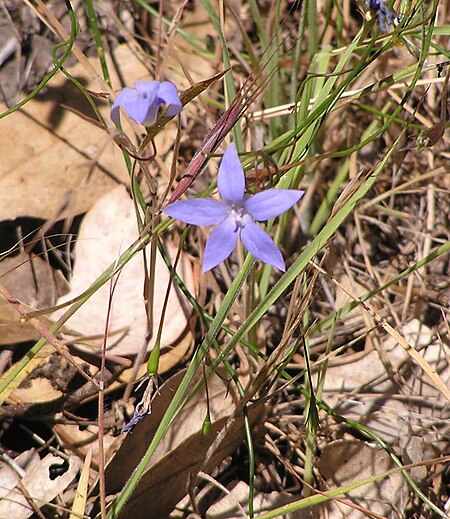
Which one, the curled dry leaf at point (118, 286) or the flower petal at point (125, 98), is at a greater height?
the flower petal at point (125, 98)

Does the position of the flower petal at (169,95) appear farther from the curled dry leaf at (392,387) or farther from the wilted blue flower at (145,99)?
the curled dry leaf at (392,387)

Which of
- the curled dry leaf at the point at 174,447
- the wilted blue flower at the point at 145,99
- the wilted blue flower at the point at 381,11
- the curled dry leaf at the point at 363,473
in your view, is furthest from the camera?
the curled dry leaf at the point at 363,473

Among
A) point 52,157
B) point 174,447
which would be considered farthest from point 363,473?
point 52,157

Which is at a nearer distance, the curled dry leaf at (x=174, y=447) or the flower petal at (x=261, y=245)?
the flower petal at (x=261, y=245)

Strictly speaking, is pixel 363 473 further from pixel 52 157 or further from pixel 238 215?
pixel 52 157

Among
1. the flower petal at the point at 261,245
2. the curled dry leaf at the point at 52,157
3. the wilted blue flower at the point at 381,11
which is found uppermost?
the wilted blue flower at the point at 381,11

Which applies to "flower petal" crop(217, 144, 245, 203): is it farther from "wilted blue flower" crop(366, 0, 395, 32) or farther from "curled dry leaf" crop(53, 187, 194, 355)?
"curled dry leaf" crop(53, 187, 194, 355)

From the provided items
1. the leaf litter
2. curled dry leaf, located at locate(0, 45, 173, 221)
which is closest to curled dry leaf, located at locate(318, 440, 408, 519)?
the leaf litter

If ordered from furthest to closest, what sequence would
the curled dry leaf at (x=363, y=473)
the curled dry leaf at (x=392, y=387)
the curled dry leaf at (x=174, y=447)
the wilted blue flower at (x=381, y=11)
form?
1. the curled dry leaf at (x=392, y=387)
2. the curled dry leaf at (x=363, y=473)
3. the curled dry leaf at (x=174, y=447)
4. the wilted blue flower at (x=381, y=11)

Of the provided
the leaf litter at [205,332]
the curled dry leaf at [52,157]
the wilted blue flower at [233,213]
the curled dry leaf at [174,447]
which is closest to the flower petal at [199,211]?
the wilted blue flower at [233,213]
